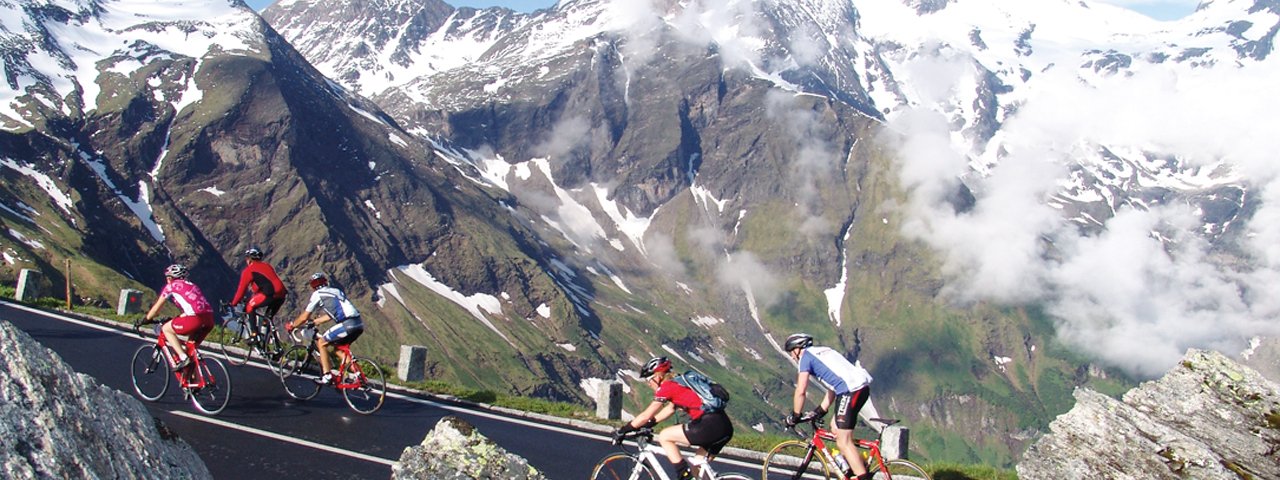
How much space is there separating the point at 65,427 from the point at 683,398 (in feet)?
24.4

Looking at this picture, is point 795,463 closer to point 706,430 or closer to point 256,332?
point 706,430

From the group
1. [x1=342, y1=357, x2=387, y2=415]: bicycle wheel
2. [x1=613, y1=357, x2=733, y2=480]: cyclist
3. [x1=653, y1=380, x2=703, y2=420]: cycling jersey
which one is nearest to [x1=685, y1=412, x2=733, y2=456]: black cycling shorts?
[x1=613, y1=357, x2=733, y2=480]: cyclist

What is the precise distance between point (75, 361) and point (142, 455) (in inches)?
525

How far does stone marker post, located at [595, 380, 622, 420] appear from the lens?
70.0 ft

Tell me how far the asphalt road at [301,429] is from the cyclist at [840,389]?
168 inches

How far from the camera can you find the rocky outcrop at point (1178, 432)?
37.9 ft

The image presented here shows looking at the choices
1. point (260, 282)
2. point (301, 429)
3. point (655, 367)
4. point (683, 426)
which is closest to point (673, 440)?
point (683, 426)

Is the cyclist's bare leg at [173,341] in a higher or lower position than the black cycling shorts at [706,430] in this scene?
higher

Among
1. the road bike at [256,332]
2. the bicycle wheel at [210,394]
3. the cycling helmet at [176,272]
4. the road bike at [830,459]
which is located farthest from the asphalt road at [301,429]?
the road bike at [830,459]

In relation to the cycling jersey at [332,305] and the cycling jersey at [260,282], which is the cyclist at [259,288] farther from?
the cycling jersey at [332,305]

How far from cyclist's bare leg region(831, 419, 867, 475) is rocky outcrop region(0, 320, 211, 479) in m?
9.12

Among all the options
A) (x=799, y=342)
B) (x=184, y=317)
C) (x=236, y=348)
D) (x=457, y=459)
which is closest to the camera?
(x=457, y=459)

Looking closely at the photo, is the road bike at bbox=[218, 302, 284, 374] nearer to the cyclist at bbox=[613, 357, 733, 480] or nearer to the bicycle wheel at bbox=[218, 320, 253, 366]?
the bicycle wheel at bbox=[218, 320, 253, 366]

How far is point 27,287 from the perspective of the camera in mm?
27438
